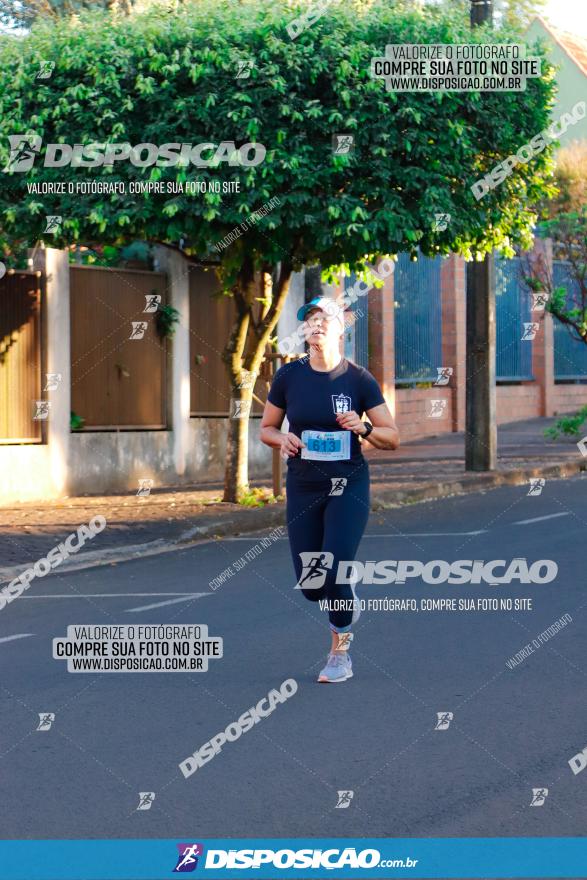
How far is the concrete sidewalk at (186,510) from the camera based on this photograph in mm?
13656

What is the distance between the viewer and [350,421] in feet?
23.9

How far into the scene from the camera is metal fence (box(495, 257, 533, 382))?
32750 mm

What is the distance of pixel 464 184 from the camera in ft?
53.5

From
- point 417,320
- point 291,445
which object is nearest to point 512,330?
point 417,320

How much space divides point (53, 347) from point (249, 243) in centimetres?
358

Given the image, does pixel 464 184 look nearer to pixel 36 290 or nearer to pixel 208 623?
pixel 36 290

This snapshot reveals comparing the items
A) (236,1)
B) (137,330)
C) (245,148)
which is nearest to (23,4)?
(137,330)

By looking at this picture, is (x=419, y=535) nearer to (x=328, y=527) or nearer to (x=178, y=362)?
(x=178, y=362)

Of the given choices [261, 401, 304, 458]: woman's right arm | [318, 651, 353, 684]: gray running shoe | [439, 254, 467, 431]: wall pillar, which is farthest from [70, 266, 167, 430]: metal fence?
[318, 651, 353, 684]: gray running shoe

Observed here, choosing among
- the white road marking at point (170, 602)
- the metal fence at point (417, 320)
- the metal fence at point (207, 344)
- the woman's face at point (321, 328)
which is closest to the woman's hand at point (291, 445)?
the woman's face at point (321, 328)

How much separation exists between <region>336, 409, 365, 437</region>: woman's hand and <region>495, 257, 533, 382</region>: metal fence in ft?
83.7

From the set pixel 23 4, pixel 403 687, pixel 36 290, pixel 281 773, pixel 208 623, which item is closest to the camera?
pixel 281 773

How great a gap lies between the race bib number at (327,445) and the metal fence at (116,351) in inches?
458

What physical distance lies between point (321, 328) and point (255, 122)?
788cm
